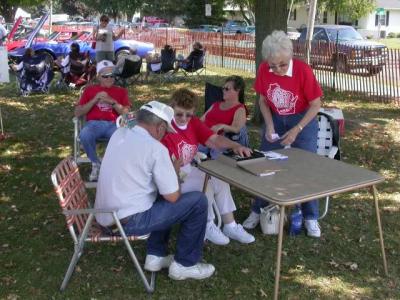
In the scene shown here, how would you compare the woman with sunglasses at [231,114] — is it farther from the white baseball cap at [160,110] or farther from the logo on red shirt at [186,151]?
the white baseball cap at [160,110]

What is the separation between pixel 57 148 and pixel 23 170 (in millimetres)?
931

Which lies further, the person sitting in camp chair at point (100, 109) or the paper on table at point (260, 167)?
the person sitting in camp chair at point (100, 109)

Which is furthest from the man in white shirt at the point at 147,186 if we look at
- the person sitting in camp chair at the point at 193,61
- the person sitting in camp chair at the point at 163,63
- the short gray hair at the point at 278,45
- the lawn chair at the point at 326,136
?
the person sitting in camp chair at the point at 193,61

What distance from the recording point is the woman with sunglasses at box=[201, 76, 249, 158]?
186 inches

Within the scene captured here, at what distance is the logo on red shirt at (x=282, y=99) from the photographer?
404cm

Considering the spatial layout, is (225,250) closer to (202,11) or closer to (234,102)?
(234,102)

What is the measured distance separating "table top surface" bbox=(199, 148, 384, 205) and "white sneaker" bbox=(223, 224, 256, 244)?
77cm

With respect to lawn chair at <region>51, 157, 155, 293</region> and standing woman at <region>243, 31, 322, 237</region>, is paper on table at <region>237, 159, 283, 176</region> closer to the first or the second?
standing woman at <region>243, 31, 322, 237</region>

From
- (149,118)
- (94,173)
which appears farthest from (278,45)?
(94,173)

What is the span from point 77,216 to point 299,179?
1475 mm

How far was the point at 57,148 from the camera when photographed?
22.7ft

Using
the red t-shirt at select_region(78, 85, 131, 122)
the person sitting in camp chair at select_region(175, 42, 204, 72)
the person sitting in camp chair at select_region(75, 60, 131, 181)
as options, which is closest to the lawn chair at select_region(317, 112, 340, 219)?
the person sitting in camp chair at select_region(75, 60, 131, 181)

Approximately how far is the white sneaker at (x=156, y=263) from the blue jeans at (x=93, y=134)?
6.53ft

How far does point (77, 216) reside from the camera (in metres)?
3.52
